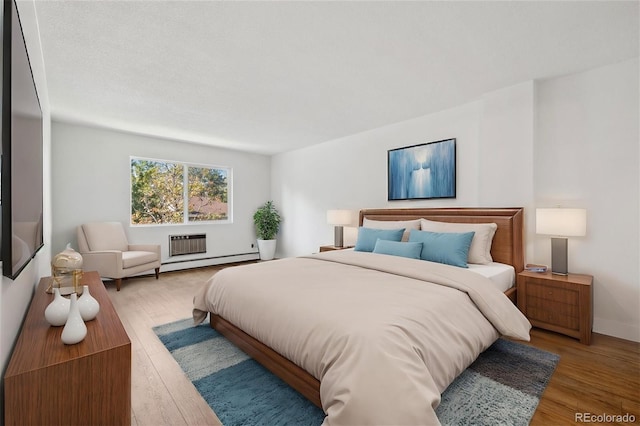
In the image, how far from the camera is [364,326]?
1.47m

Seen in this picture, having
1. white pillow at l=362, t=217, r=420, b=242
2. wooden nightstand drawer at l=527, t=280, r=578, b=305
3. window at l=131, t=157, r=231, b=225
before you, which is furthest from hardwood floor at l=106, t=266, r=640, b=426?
window at l=131, t=157, r=231, b=225

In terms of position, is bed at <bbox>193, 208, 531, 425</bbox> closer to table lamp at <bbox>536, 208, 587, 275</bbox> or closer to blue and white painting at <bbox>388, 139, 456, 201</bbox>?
table lamp at <bbox>536, 208, 587, 275</bbox>

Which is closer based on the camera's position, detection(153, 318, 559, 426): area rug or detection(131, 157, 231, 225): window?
detection(153, 318, 559, 426): area rug

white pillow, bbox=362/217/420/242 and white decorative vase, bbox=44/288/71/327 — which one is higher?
white pillow, bbox=362/217/420/242

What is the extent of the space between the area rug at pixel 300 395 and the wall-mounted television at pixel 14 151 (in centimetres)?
128

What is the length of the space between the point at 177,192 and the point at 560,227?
18.8 feet

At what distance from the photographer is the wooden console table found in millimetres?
1005

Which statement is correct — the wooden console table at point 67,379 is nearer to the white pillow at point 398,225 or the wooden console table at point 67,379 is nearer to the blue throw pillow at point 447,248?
the blue throw pillow at point 447,248

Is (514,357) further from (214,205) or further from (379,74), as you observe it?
(214,205)

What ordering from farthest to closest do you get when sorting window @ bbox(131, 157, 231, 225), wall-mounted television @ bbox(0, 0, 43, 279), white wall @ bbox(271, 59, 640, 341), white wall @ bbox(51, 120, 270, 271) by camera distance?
window @ bbox(131, 157, 231, 225)
white wall @ bbox(51, 120, 270, 271)
white wall @ bbox(271, 59, 640, 341)
wall-mounted television @ bbox(0, 0, 43, 279)

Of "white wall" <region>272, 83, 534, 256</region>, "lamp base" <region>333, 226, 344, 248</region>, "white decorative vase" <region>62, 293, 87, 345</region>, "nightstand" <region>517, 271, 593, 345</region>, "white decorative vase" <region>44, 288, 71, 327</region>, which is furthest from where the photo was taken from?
"lamp base" <region>333, 226, 344, 248</region>

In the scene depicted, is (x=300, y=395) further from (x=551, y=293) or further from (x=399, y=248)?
(x=551, y=293)

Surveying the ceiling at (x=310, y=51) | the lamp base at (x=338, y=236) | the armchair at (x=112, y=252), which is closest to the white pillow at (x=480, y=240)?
the ceiling at (x=310, y=51)

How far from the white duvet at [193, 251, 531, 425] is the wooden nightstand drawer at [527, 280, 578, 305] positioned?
683mm
